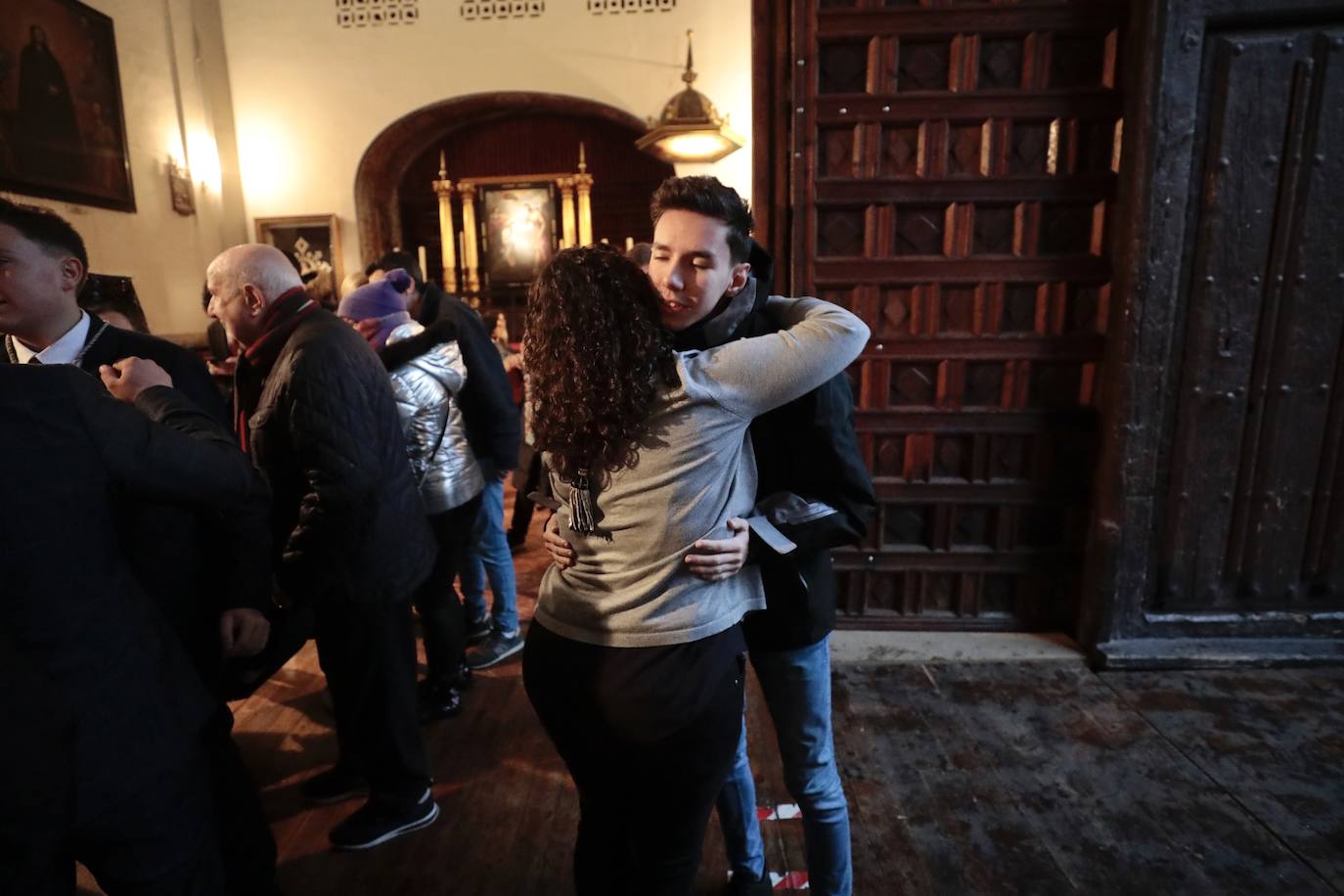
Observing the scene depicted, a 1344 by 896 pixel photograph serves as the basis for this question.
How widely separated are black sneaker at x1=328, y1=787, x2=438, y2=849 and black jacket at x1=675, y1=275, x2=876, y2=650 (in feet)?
4.52

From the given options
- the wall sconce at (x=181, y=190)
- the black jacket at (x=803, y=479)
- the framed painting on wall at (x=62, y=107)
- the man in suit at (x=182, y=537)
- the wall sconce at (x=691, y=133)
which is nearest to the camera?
the black jacket at (x=803, y=479)

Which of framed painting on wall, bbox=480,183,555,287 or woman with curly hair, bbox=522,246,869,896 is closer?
woman with curly hair, bbox=522,246,869,896

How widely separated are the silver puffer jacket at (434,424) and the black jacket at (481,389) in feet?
0.81

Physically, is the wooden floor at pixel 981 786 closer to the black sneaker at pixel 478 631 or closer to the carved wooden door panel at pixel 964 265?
the black sneaker at pixel 478 631

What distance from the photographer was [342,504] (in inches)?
73.3

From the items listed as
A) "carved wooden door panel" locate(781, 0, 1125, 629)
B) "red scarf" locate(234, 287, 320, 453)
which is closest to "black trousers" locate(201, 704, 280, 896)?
"red scarf" locate(234, 287, 320, 453)

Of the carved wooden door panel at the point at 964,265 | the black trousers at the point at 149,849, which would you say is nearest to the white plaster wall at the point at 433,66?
the carved wooden door panel at the point at 964,265

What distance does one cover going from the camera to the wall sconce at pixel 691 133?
6.51m

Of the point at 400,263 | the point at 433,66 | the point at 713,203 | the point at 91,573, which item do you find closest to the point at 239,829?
the point at 91,573

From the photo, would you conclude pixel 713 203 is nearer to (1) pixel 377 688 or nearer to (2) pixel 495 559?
(1) pixel 377 688

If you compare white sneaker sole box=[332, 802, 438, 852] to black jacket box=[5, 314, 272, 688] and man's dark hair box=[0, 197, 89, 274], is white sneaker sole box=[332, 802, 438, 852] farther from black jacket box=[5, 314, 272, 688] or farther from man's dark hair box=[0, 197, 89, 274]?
man's dark hair box=[0, 197, 89, 274]

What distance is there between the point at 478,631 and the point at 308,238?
6.21 m

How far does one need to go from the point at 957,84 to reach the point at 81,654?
3.29 metres

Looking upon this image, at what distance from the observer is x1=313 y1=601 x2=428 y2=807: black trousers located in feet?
6.64
